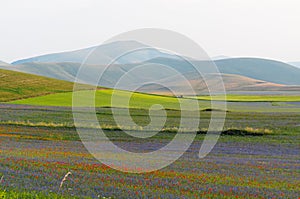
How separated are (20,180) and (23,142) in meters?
15.7

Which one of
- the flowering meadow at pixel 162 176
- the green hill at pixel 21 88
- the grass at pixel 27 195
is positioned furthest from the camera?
the green hill at pixel 21 88

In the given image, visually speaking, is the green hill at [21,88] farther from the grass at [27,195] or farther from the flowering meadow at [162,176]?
the grass at [27,195]

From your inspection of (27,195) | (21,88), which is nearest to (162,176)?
(27,195)

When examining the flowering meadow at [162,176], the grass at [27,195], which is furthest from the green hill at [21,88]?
the grass at [27,195]

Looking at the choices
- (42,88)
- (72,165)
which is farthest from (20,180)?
(42,88)

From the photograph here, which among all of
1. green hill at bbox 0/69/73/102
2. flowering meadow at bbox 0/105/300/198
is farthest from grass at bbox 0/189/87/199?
green hill at bbox 0/69/73/102

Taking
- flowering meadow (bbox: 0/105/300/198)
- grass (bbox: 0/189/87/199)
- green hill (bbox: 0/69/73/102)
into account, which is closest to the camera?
grass (bbox: 0/189/87/199)

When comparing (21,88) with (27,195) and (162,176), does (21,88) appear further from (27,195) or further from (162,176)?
(27,195)

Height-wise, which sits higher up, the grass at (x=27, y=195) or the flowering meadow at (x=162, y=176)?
the grass at (x=27, y=195)

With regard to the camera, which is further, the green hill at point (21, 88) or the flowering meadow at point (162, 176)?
the green hill at point (21, 88)

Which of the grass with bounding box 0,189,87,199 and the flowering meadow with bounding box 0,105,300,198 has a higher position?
the grass with bounding box 0,189,87,199

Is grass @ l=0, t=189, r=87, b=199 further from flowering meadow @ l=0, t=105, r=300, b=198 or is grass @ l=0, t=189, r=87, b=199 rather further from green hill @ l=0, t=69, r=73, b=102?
green hill @ l=0, t=69, r=73, b=102

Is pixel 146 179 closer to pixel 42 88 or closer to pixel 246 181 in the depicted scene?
pixel 246 181

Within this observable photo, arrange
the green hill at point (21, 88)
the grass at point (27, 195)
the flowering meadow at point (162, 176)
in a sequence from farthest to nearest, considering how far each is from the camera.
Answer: the green hill at point (21, 88) → the flowering meadow at point (162, 176) → the grass at point (27, 195)
